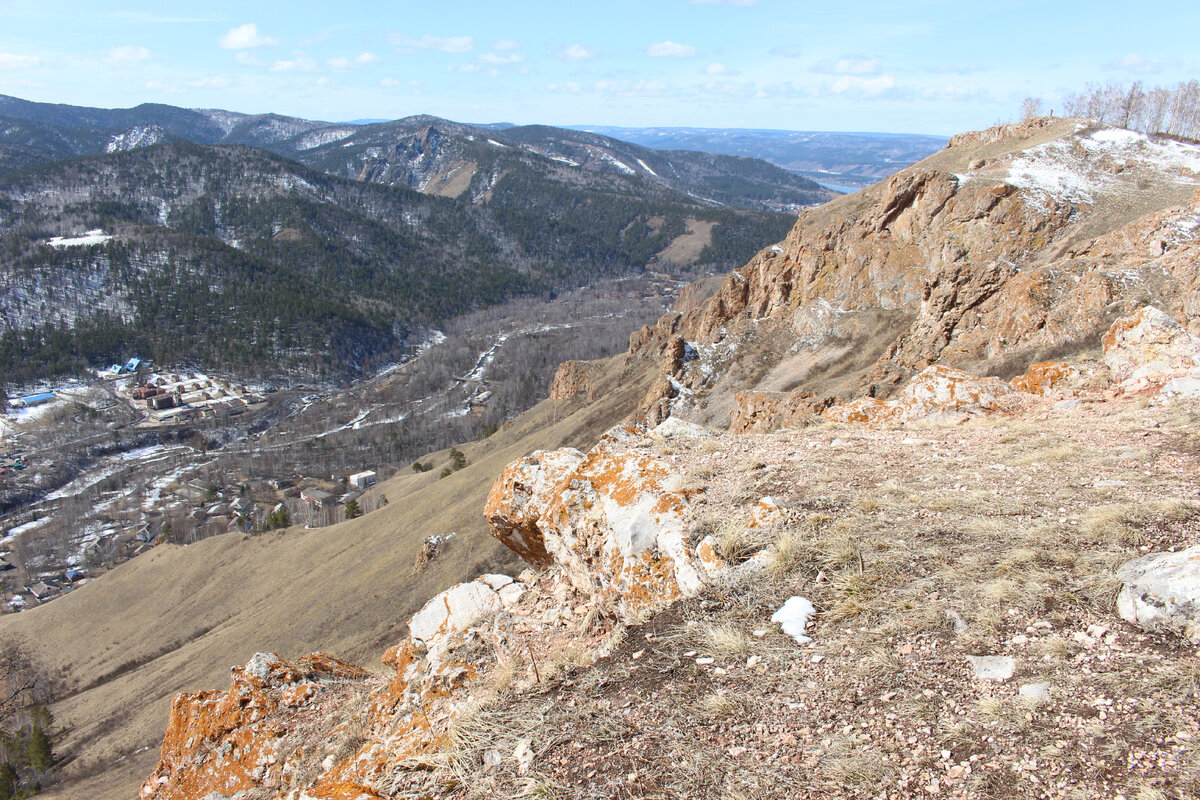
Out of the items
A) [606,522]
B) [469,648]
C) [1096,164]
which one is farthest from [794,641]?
[1096,164]

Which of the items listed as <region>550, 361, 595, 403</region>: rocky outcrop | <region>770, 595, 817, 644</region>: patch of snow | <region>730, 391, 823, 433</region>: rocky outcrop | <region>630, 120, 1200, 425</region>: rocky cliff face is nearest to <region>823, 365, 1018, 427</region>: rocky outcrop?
<region>770, 595, 817, 644</region>: patch of snow

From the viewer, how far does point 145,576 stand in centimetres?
6675

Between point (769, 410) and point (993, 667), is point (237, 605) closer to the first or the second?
point (769, 410)

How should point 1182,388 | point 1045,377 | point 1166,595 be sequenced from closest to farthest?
point 1166,595 → point 1182,388 → point 1045,377

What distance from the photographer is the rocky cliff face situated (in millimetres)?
32875

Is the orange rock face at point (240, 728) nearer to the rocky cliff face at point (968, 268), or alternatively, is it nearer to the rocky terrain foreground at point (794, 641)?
the rocky terrain foreground at point (794, 641)

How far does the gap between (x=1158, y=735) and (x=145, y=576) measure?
3348 inches

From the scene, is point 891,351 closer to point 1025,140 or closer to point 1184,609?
point 1025,140

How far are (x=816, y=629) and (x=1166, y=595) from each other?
120 inches

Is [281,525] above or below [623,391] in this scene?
below

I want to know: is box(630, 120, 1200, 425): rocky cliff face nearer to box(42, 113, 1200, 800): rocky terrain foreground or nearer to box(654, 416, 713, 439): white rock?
box(42, 113, 1200, 800): rocky terrain foreground

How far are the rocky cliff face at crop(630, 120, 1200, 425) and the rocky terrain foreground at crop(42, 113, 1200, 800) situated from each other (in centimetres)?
1851

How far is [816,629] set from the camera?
21.4 feet

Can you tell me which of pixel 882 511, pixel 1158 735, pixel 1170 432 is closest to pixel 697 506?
pixel 882 511
